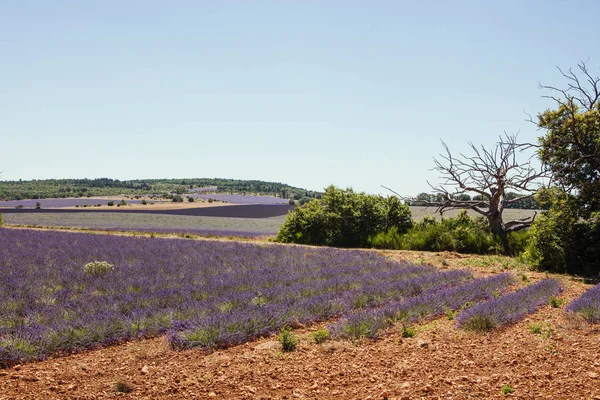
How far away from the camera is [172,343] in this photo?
285 inches

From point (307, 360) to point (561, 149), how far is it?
16.4 m

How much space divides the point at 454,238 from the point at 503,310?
14.6m

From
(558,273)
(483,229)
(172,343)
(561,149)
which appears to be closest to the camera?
(172,343)

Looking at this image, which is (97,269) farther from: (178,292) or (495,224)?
(495,224)

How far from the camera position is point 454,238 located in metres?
23.1

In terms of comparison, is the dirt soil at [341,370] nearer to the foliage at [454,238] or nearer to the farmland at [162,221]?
the foliage at [454,238]

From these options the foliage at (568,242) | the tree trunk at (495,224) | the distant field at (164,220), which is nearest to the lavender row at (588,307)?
the foliage at (568,242)

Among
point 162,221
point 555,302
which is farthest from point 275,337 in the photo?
point 162,221

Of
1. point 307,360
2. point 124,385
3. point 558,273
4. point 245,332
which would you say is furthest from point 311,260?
point 124,385

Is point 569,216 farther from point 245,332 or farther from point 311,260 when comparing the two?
point 245,332

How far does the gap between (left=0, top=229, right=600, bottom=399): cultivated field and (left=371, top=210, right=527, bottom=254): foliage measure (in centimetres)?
883

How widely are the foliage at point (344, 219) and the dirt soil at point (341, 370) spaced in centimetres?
1844

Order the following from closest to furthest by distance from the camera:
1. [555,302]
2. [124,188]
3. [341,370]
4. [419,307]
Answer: [341,370] → [419,307] → [555,302] → [124,188]

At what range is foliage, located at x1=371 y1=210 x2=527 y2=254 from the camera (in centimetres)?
2206
